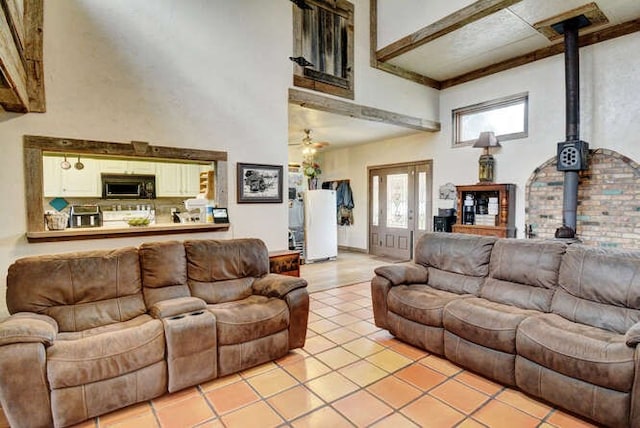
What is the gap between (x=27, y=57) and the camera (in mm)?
2955

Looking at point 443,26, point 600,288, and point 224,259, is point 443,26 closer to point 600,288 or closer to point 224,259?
point 600,288

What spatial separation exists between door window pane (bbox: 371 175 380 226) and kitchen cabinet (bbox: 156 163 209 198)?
145 inches

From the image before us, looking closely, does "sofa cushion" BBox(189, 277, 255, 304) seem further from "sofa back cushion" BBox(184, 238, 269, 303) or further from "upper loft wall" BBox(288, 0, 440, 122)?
"upper loft wall" BBox(288, 0, 440, 122)

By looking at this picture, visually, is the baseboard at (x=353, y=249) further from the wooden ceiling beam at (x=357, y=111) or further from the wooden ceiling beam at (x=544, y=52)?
the wooden ceiling beam at (x=544, y=52)

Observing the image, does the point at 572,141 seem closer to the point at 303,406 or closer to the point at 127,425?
the point at 303,406

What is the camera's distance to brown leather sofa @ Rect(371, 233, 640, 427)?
1886 millimetres

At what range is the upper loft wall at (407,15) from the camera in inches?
169

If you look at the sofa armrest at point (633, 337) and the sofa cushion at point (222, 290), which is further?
the sofa cushion at point (222, 290)

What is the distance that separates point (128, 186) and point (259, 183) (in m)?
2.96

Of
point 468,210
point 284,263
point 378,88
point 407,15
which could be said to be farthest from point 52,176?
point 468,210

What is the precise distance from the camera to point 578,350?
196 centimetres

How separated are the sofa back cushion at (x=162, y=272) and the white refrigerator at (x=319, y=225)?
162 inches

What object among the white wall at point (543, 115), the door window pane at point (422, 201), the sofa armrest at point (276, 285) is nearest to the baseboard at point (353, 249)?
the door window pane at point (422, 201)

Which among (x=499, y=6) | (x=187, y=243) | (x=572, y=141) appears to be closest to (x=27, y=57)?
(x=187, y=243)
